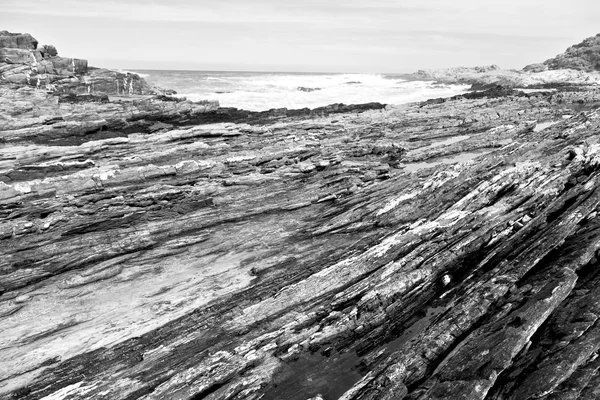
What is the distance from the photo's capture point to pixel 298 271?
17.3 meters

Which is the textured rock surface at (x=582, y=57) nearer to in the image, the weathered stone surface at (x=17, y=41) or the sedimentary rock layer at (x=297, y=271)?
the sedimentary rock layer at (x=297, y=271)

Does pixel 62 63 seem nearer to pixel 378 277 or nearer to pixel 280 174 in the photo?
pixel 280 174

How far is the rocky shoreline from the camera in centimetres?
1079

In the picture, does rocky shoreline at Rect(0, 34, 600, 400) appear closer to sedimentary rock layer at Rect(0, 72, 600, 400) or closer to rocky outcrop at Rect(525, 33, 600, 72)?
sedimentary rock layer at Rect(0, 72, 600, 400)

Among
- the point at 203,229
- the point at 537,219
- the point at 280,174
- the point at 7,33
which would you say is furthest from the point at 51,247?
the point at 7,33

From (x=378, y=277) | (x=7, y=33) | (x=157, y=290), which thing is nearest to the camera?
(x=378, y=277)

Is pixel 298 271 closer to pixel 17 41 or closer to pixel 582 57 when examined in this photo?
pixel 17 41

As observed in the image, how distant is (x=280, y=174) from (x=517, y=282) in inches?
612

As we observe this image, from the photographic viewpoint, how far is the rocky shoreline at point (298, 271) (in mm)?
10789

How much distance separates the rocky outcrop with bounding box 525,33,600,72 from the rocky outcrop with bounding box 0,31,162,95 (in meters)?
105

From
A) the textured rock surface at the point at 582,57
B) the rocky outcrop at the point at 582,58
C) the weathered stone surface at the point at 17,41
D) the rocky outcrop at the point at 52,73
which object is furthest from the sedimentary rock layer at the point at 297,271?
the textured rock surface at the point at 582,57

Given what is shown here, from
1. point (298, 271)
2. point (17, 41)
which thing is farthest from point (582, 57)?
point (298, 271)

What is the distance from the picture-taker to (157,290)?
17297 mm

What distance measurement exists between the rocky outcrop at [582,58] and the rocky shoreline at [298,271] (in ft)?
319
